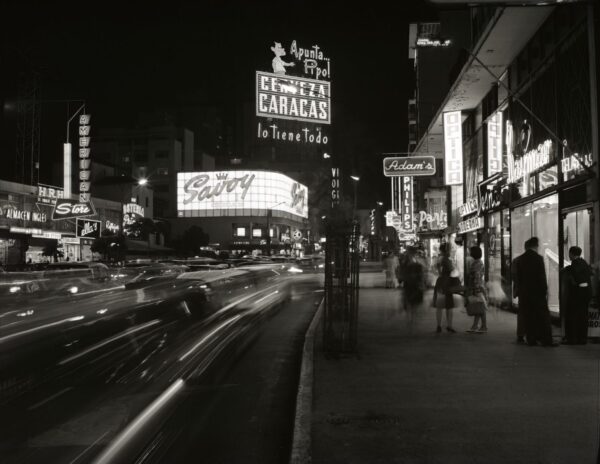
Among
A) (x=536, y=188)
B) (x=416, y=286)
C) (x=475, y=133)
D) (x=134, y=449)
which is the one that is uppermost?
(x=475, y=133)

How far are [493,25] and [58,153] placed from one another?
2587 inches

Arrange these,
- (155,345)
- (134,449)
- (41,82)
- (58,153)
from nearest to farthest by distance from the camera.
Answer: (134,449), (155,345), (41,82), (58,153)

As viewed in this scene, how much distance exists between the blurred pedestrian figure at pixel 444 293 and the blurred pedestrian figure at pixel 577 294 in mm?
2641

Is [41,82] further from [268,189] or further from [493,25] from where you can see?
[268,189]

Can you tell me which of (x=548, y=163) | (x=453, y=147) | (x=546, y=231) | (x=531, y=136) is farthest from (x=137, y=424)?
(x=453, y=147)

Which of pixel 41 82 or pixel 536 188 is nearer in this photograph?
pixel 536 188

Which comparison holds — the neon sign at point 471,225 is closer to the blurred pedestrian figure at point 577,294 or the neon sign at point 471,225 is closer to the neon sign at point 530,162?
the neon sign at point 530,162

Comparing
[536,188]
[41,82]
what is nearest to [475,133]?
[536,188]

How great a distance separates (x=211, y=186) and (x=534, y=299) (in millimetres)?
83650

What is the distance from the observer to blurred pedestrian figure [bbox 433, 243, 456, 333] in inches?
512

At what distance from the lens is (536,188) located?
15.7m

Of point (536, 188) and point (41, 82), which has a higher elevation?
point (41, 82)

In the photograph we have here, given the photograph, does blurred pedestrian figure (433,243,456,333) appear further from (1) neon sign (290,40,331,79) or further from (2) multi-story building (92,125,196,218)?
(2) multi-story building (92,125,196,218)

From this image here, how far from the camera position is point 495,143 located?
62.4ft
